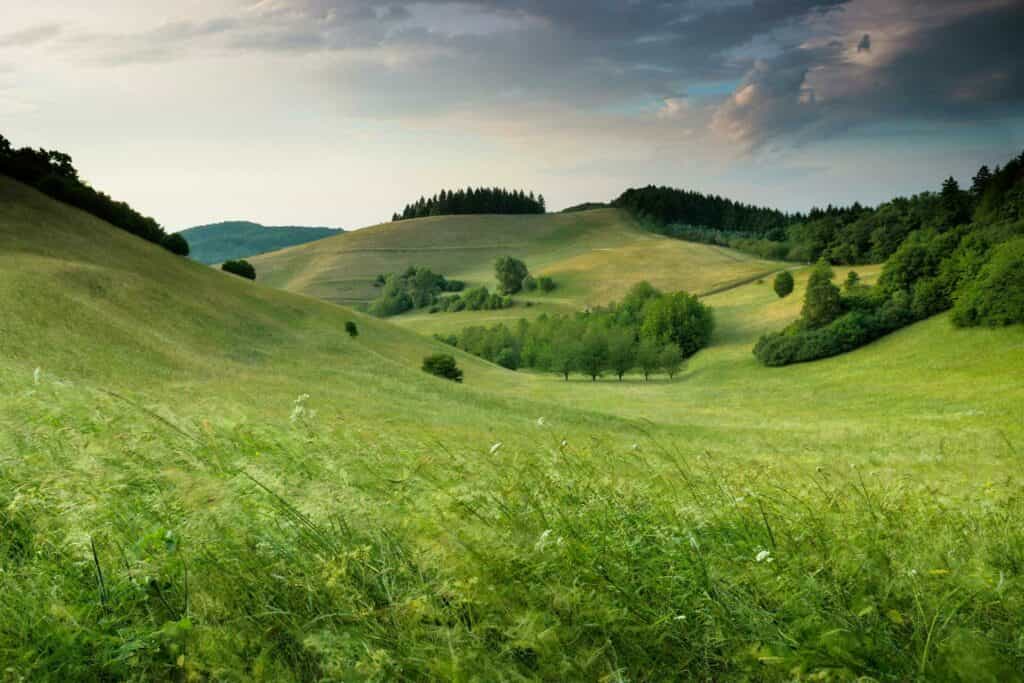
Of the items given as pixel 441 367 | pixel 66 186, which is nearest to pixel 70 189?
pixel 66 186

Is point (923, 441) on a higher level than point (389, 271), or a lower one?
lower

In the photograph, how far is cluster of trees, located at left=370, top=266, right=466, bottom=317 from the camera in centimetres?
13550

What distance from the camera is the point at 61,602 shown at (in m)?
3.02

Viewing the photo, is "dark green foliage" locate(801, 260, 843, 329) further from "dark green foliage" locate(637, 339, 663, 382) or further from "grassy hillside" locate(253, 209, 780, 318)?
"grassy hillside" locate(253, 209, 780, 318)

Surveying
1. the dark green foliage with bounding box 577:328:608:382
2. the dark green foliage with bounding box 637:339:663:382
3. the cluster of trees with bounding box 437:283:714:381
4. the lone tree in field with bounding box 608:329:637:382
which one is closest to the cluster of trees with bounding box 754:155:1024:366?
the dark green foliage with bounding box 637:339:663:382

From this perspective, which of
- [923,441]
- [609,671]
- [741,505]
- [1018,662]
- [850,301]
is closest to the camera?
[1018,662]

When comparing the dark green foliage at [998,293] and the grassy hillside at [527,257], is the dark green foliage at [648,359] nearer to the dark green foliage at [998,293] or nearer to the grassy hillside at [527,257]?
the dark green foliage at [998,293]

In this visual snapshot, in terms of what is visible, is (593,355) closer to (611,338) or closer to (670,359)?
(611,338)

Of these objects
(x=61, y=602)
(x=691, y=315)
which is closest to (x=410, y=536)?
(x=61, y=602)

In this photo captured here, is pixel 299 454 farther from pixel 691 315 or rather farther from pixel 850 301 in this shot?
pixel 691 315

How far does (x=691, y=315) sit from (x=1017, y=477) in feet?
280

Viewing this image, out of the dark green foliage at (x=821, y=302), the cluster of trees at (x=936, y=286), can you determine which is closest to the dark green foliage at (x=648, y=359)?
the cluster of trees at (x=936, y=286)

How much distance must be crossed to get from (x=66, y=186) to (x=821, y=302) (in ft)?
249

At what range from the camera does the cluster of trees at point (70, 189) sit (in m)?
51.0
